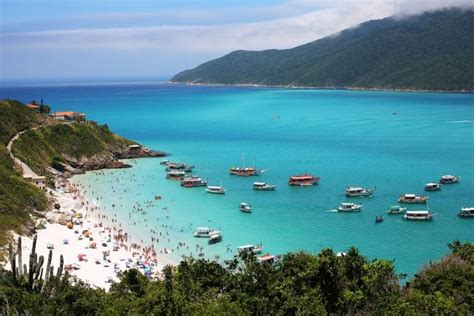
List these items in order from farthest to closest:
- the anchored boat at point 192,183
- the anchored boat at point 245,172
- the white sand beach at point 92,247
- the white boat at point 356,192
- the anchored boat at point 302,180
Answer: the anchored boat at point 245,172, the anchored boat at point 192,183, the anchored boat at point 302,180, the white boat at point 356,192, the white sand beach at point 92,247

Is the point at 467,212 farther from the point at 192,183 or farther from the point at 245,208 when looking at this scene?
the point at 192,183

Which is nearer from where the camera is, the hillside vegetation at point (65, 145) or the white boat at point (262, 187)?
the white boat at point (262, 187)

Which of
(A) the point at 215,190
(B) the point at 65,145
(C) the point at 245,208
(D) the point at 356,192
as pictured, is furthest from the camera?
(B) the point at 65,145

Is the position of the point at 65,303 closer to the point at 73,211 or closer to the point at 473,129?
the point at 73,211

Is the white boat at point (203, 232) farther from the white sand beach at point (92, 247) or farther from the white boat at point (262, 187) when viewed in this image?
the white boat at point (262, 187)

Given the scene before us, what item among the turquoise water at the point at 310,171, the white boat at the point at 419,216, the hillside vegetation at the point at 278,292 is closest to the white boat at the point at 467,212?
the turquoise water at the point at 310,171

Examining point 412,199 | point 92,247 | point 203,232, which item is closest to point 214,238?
point 203,232

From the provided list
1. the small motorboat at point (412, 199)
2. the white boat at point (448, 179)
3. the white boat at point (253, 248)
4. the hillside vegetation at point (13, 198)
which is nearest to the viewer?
the white boat at point (253, 248)
